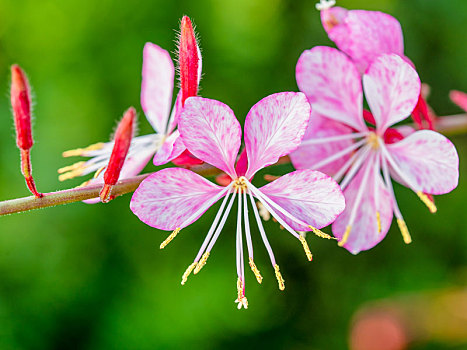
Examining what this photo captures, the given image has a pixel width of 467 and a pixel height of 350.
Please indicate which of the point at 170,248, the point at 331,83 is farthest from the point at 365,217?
the point at 170,248

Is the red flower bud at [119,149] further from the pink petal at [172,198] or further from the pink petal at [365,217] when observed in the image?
the pink petal at [365,217]

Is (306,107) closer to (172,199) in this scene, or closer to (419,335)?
(172,199)

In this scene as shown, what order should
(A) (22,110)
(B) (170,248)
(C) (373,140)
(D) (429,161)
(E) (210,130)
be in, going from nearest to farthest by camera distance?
(A) (22,110) → (E) (210,130) → (D) (429,161) → (C) (373,140) → (B) (170,248)

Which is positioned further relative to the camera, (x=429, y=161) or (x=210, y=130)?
(x=429, y=161)

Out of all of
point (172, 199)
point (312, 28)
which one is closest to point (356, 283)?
point (312, 28)

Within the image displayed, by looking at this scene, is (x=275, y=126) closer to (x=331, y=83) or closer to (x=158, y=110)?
(x=331, y=83)

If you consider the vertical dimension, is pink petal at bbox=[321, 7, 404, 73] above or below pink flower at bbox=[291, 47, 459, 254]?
above

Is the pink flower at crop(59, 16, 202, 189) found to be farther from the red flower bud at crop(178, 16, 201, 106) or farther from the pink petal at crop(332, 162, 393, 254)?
the pink petal at crop(332, 162, 393, 254)

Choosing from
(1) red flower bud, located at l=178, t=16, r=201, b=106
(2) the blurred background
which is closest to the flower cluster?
(1) red flower bud, located at l=178, t=16, r=201, b=106
